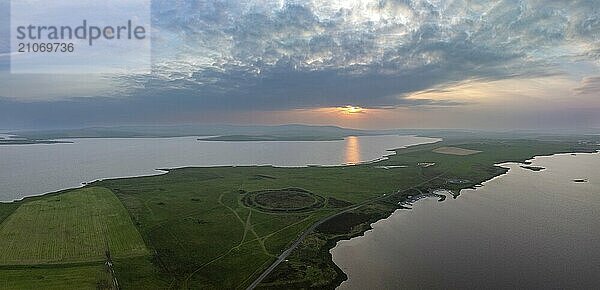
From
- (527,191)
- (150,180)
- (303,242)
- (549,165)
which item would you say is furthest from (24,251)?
(549,165)

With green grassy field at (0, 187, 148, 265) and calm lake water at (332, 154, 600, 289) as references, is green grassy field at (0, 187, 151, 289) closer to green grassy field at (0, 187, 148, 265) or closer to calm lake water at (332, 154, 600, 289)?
green grassy field at (0, 187, 148, 265)

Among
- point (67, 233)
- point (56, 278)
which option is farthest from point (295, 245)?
point (67, 233)

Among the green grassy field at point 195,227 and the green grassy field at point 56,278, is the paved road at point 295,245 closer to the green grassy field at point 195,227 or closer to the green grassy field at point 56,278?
the green grassy field at point 195,227

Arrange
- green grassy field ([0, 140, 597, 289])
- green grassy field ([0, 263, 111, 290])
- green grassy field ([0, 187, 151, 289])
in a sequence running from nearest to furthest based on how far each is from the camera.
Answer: green grassy field ([0, 263, 111, 290])
green grassy field ([0, 187, 151, 289])
green grassy field ([0, 140, 597, 289])

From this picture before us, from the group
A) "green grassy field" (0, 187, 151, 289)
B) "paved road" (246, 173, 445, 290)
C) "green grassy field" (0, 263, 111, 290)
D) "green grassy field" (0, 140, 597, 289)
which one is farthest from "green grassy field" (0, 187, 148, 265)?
"paved road" (246, 173, 445, 290)

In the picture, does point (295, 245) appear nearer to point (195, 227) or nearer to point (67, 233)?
point (195, 227)

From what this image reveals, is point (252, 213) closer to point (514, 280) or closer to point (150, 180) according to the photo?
point (514, 280)
